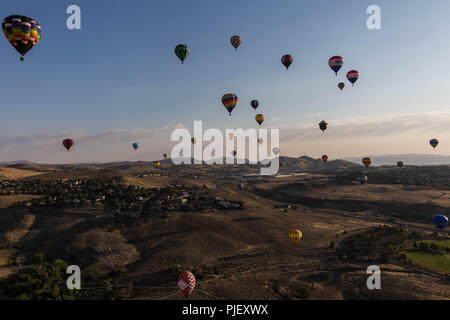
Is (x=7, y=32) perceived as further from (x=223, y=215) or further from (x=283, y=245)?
(x=283, y=245)

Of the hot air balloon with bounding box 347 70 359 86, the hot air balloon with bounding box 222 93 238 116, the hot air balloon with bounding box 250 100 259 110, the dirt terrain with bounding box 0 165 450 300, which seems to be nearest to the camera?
the dirt terrain with bounding box 0 165 450 300

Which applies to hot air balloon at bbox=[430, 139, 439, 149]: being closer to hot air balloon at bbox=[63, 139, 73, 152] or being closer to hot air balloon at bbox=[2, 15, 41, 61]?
hot air balloon at bbox=[63, 139, 73, 152]

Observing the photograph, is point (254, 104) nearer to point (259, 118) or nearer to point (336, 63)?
point (259, 118)

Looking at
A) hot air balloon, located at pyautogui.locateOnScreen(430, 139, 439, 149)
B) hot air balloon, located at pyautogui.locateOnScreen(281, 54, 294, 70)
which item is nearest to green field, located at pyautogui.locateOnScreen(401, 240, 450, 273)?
hot air balloon, located at pyautogui.locateOnScreen(281, 54, 294, 70)

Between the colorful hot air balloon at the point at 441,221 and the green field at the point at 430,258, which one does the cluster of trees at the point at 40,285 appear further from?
the colorful hot air balloon at the point at 441,221

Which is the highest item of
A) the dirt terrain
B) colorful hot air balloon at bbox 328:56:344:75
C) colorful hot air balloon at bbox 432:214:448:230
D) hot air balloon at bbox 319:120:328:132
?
colorful hot air balloon at bbox 328:56:344:75

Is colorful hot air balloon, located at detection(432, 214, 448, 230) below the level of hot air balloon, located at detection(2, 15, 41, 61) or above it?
below
